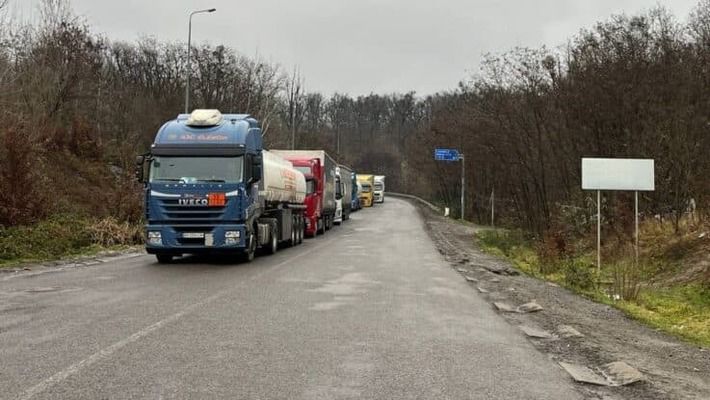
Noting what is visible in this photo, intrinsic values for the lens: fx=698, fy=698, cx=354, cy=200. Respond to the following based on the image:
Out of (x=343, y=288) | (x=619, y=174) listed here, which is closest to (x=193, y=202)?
(x=343, y=288)

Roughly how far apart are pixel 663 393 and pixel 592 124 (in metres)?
21.4

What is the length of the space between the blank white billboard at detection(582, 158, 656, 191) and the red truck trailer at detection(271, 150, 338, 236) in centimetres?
1577

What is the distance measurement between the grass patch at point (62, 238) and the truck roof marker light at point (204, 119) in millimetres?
5425

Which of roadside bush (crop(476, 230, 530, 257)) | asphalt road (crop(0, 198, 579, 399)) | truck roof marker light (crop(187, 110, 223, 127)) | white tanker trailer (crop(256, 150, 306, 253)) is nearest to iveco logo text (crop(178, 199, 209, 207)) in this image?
truck roof marker light (crop(187, 110, 223, 127))

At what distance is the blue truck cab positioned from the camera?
17047 millimetres

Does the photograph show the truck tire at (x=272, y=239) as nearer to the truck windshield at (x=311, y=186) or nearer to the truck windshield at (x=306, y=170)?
the truck windshield at (x=311, y=186)

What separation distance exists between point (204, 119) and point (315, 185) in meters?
15.1

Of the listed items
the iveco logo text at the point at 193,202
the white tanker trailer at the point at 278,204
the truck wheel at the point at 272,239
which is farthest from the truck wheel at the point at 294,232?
the iveco logo text at the point at 193,202

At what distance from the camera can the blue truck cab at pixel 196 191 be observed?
1705 centimetres

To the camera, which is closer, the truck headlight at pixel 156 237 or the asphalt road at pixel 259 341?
the asphalt road at pixel 259 341

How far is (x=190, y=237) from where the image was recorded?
17.2 meters

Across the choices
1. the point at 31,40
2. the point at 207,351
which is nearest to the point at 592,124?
the point at 207,351

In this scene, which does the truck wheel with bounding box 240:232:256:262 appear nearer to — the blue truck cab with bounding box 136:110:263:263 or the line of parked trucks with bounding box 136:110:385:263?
the line of parked trucks with bounding box 136:110:385:263

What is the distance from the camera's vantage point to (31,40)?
33.8 metres
